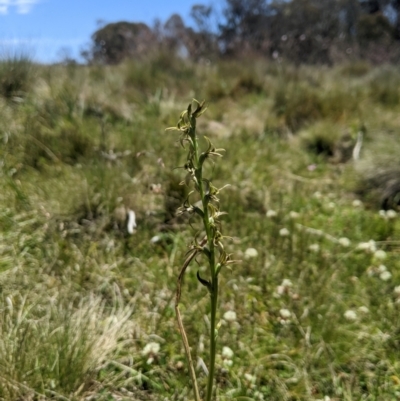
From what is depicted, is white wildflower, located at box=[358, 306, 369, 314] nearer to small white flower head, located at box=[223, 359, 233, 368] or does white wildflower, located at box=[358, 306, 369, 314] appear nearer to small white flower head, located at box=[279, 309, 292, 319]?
small white flower head, located at box=[279, 309, 292, 319]

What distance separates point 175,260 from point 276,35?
14.4 meters

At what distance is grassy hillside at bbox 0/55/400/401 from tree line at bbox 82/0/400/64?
4.63 metres

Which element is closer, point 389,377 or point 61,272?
point 389,377

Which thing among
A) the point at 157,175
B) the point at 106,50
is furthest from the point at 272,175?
the point at 106,50

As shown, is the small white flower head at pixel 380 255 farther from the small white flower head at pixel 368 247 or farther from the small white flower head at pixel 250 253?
the small white flower head at pixel 250 253

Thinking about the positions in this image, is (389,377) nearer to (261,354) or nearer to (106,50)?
(261,354)

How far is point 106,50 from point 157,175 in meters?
9.20

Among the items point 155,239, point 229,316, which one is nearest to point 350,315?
point 229,316

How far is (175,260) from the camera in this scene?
2.49m

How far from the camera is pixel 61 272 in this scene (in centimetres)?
227

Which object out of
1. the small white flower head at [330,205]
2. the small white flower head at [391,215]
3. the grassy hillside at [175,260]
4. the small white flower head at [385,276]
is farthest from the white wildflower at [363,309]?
the small white flower head at [330,205]

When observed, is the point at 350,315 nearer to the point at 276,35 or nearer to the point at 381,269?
the point at 381,269

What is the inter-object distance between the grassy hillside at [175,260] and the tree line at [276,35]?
4.63 m

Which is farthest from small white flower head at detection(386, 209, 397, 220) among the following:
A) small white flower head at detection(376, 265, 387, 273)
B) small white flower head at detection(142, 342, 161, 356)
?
small white flower head at detection(142, 342, 161, 356)
